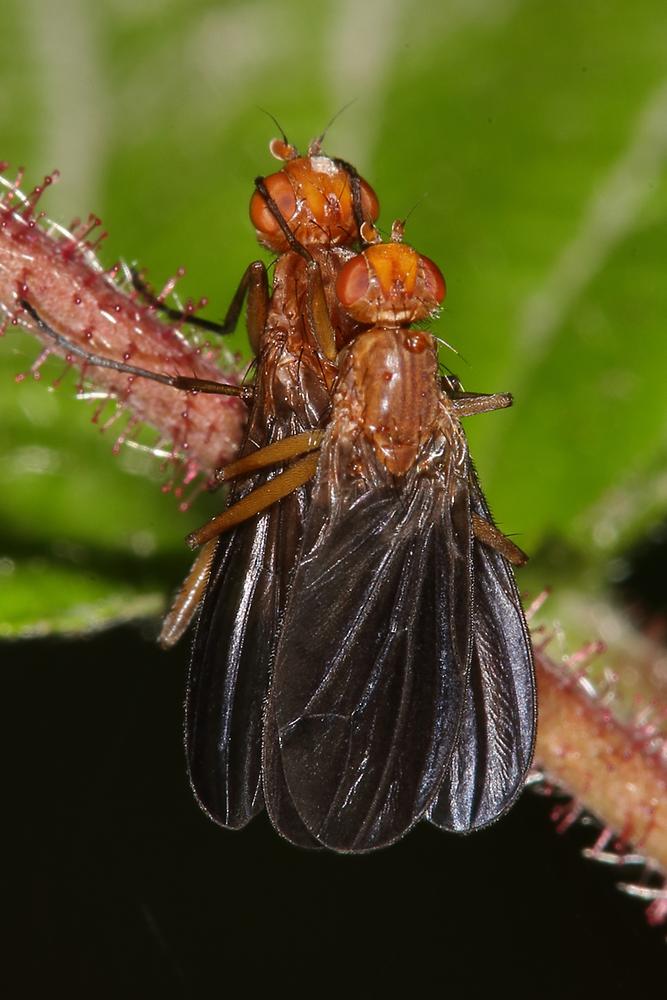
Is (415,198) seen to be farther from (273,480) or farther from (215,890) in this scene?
(215,890)

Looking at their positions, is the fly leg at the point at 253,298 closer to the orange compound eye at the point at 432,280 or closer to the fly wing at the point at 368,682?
the orange compound eye at the point at 432,280

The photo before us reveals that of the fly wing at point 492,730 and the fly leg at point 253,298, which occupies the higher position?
the fly leg at point 253,298

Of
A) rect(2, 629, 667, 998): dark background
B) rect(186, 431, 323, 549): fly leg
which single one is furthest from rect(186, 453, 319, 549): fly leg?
rect(2, 629, 667, 998): dark background

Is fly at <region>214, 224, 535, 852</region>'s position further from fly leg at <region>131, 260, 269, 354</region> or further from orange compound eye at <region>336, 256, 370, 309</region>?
fly leg at <region>131, 260, 269, 354</region>

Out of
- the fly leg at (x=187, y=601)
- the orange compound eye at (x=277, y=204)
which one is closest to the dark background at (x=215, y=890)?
the fly leg at (x=187, y=601)

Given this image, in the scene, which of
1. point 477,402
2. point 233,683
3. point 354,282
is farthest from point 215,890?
point 354,282

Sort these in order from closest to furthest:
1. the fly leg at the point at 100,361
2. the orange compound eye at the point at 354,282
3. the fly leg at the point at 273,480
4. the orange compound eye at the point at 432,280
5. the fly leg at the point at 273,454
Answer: the fly leg at the point at 100,361 → the fly leg at the point at 273,454 → the fly leg at the point at 273,480 → the orange compound eye at the point at 354,282 → the orange compound eye at the point at 432,280

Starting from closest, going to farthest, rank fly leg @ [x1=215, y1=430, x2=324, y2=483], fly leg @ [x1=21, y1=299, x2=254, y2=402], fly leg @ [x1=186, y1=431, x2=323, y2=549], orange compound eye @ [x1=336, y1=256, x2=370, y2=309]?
fly leg @ [x1=21, y1=299, x2=254, y2=402] → fly leg @ [x1=215, y1=430, x2=324, y2=483] → fly leg @ [x1=186, y1=431, x2=323, y2=549] → orange compound eye @ [x1=336, y1=256, x2=370, y2=309]
